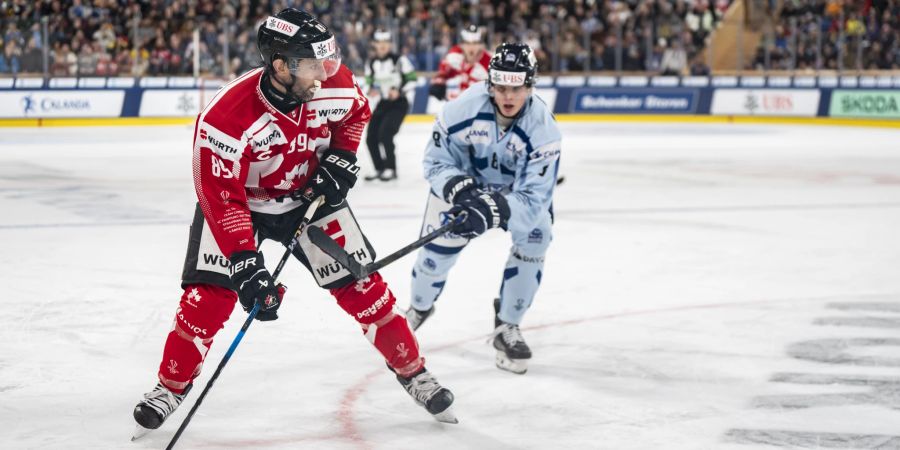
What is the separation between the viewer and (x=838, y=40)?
766 inches

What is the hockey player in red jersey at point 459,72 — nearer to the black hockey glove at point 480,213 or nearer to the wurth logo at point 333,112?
the black hockey glove at point 480,213

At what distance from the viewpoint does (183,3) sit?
1950cm

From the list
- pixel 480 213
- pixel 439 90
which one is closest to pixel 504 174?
pixel 480 213

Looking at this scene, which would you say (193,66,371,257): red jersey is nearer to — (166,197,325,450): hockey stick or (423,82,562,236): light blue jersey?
(166,197,325,450): hockey stick

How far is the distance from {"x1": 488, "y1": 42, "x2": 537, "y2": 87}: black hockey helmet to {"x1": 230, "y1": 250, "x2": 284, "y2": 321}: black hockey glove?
1.27 m

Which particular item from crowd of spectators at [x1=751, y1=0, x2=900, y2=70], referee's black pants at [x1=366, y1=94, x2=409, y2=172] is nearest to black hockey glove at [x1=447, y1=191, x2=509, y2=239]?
referee's black pants at [x1=366, y1=94, x2=409, y2=172]

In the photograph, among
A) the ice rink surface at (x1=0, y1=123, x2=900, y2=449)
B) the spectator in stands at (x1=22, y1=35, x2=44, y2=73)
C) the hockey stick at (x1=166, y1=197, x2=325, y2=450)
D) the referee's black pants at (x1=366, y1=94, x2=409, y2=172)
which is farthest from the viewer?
the spectator in stands at (x1=22, y1=35, x2=44, y2=73)

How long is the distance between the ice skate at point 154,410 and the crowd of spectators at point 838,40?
57.4ft

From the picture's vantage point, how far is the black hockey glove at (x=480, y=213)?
4004mm

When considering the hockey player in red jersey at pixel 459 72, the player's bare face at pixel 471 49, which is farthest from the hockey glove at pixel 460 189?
the hockey player in red jersey at pixel 459 72

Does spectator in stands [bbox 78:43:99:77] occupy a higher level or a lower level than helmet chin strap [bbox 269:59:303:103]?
lower

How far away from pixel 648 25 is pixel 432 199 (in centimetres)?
1720

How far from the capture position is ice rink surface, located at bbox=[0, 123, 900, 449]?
3787 mm

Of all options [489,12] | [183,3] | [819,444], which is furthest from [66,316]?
[489,12]
